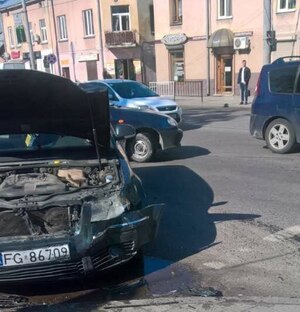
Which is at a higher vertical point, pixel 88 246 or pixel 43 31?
pixel 43 31

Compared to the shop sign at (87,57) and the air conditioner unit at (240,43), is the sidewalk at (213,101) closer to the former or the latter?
the air conditioner unit at (240,43)

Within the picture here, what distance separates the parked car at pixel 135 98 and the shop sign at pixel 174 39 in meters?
15.3

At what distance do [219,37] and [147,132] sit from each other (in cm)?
1825

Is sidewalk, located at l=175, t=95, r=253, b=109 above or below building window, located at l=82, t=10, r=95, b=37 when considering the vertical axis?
below

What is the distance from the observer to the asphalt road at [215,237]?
411 centimetres

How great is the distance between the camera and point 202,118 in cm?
1741

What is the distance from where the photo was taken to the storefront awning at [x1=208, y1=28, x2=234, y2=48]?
25.9 meters

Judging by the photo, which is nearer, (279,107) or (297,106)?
(297,106)

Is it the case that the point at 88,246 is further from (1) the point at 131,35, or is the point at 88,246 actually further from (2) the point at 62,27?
(2) the point at 62,27

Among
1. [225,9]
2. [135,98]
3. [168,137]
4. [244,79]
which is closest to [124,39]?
[225,9]

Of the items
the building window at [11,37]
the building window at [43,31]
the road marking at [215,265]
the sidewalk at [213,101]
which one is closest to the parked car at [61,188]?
the road marking at [215,265]

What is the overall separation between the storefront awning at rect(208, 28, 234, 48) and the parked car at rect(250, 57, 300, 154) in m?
16.7


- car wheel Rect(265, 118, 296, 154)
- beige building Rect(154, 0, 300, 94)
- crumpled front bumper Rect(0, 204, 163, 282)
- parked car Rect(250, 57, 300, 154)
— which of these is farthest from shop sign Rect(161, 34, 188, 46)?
crumpled front bumper Rect(0, 204, 163, 282)

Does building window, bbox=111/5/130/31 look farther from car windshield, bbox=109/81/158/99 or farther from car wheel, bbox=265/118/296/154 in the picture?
car wheel, bbox=265/118/296/154
